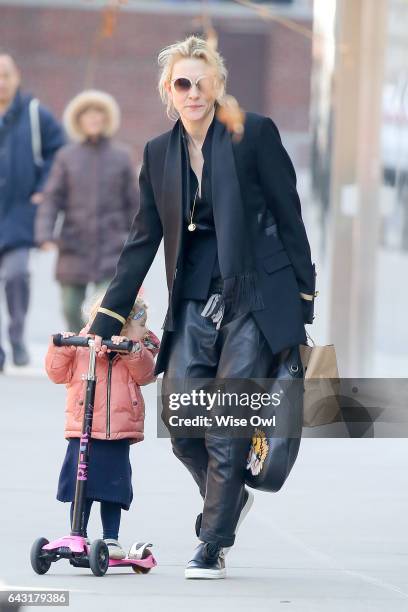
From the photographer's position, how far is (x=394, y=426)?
10797mm

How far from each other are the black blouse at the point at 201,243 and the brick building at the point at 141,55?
30.9 m

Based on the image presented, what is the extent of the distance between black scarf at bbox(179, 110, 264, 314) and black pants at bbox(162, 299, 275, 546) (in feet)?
0.25

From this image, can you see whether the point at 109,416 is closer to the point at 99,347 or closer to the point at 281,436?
the point at 99,347

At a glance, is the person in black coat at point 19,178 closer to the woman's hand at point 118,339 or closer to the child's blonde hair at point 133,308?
the child's blonde hair at point 133,308

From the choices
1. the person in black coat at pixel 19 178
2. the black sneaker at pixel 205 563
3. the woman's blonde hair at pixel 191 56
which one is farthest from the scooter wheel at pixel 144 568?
the person in black coat at pixel 19 178

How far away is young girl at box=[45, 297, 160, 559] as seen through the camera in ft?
21.0

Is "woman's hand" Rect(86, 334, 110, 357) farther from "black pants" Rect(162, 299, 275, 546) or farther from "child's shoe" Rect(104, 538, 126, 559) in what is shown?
"child's shoe" Rect(104, 538, 126, 559)

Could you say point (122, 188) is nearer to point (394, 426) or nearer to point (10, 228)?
point (10, 228)

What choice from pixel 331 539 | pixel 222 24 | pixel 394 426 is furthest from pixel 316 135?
pixel 222 24

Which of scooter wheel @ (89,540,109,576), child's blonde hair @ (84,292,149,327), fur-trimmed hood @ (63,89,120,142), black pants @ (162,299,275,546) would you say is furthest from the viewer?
fur-trimmed hood @ (63,89,120,142)

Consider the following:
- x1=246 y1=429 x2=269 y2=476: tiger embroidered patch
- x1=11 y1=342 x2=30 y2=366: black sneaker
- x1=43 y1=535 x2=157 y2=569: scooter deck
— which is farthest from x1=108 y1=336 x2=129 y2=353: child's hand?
x1=11 y1=342 x2=30 y2=366: black sneaker

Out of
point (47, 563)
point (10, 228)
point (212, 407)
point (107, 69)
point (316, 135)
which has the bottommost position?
point (47, 563)

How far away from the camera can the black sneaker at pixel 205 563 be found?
6305 millimetres

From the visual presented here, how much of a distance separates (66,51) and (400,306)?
23046 millimetres
